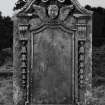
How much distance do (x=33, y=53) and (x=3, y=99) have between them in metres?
4.29

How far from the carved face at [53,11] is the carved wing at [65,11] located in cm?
12

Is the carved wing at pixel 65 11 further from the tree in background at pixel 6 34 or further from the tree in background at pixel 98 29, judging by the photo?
the tree in background at pixel 6 34

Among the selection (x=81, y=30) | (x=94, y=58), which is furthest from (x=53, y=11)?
(x=94, y=58)

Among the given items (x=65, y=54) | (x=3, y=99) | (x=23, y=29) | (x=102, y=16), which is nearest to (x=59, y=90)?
(x=65, y=54)

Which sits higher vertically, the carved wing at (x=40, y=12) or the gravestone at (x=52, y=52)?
the carved wing at (x=40, y=12)

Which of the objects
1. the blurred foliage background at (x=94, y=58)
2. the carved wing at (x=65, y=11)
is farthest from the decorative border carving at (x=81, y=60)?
the blurred foliage background at (x=94, y=58)

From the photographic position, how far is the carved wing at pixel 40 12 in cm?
668

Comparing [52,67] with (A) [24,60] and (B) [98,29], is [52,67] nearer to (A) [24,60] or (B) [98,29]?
(A) [24,60]

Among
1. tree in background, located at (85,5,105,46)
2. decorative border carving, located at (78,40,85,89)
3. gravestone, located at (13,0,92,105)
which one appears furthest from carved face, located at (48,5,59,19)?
tree in background, located at (85,5,105,46)

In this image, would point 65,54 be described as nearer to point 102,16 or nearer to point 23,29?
point 23,29

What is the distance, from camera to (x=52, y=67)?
6.78 meters

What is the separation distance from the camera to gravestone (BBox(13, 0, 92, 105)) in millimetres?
6711

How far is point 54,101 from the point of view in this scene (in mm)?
6832

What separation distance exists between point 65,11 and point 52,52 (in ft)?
3.27
